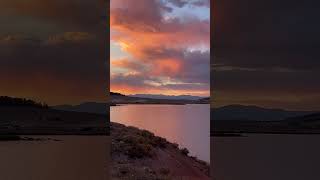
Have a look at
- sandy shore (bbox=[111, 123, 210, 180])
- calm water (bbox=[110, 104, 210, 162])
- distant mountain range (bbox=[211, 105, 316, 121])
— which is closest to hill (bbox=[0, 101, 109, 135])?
distant mountain range (bbox=[211, 105, 316, 121])

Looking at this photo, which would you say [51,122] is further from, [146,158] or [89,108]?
[146,158]

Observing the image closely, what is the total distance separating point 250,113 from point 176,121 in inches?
124

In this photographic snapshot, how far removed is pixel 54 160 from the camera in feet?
18.2

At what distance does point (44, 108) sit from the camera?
5.70 m

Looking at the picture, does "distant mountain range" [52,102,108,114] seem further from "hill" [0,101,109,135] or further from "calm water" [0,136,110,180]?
"calm water" [0,136,110,180]

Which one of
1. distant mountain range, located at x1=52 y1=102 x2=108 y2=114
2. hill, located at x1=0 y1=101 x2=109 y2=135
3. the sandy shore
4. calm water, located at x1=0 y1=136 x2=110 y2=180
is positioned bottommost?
the sandy shore

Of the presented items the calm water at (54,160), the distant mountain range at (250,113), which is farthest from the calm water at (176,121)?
the calm water at (54,160)

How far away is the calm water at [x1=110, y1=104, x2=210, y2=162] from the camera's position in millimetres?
7980

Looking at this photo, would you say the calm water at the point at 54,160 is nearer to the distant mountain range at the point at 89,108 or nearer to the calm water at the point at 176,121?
the distant mountain range at the point at 89,108

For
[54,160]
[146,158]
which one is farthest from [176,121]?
[54,160]

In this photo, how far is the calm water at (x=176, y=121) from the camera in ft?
26.2

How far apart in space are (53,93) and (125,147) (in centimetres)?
436

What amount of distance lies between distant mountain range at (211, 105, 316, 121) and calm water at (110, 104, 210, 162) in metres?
1.88

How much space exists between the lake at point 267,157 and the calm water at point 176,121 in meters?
2.17
